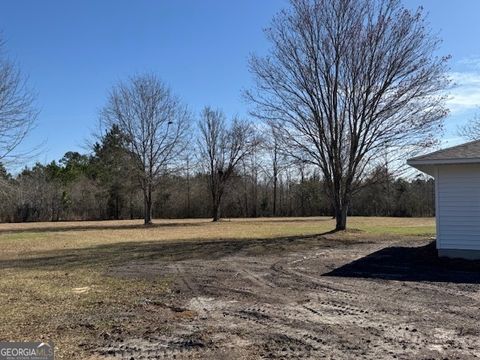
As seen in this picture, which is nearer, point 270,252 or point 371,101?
point 270,252

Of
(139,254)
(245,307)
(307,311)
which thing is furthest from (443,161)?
(139,254)

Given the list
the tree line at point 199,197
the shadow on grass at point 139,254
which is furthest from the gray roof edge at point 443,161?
the tree line at point 199,197

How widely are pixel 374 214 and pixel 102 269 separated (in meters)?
55.6

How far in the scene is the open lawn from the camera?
567cm

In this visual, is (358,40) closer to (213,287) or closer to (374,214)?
(213,287)

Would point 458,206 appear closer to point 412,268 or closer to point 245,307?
point 412,268

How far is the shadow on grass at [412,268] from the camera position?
11008 mm

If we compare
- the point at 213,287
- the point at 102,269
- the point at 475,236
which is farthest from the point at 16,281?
the point at 475,236

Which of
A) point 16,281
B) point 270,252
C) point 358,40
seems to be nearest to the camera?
point 16,281

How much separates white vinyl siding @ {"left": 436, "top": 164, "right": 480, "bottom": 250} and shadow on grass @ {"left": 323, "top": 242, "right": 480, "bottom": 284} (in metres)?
0.66

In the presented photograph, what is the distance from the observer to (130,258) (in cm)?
1558

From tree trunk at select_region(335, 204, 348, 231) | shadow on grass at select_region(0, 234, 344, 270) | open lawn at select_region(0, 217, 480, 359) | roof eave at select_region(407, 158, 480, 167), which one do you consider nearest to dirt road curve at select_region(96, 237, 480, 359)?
open lawn at select_region(0, 217, 480, 359)

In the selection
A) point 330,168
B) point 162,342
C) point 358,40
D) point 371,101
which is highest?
point 358,40

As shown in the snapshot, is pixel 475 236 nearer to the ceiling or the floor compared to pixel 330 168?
nearer to the floor
